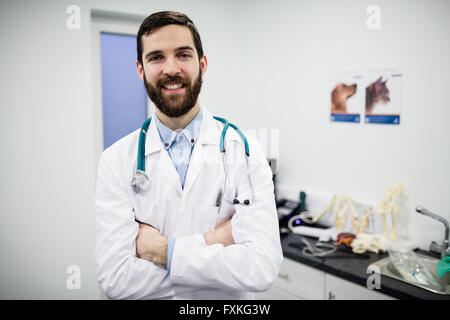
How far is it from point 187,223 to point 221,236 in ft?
0.32

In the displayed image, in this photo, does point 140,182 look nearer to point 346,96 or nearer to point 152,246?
point 152,246

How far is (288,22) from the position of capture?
1.96m

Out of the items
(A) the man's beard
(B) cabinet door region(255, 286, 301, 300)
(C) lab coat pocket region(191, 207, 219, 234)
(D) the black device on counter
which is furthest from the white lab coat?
(D) the black device on counter

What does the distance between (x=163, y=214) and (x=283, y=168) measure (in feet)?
4.16

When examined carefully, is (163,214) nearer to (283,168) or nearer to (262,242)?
(262,242)

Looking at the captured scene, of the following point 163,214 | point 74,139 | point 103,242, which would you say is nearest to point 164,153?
point 163,214

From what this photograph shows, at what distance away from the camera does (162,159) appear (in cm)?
99

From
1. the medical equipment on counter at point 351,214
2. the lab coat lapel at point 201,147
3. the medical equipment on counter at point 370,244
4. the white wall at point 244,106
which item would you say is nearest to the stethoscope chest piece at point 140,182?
the lab coat lapel at point 201,147

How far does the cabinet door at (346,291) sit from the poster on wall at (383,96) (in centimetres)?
80

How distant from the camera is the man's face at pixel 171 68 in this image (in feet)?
2.81

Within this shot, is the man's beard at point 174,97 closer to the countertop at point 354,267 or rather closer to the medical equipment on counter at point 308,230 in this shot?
the countertop at point 354,267

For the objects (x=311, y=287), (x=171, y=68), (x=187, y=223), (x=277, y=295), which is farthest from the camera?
(x=277, y=295)

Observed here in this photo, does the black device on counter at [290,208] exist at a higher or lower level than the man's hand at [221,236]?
lower

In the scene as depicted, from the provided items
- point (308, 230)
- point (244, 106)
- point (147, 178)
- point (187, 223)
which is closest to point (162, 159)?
point (147, 178)
